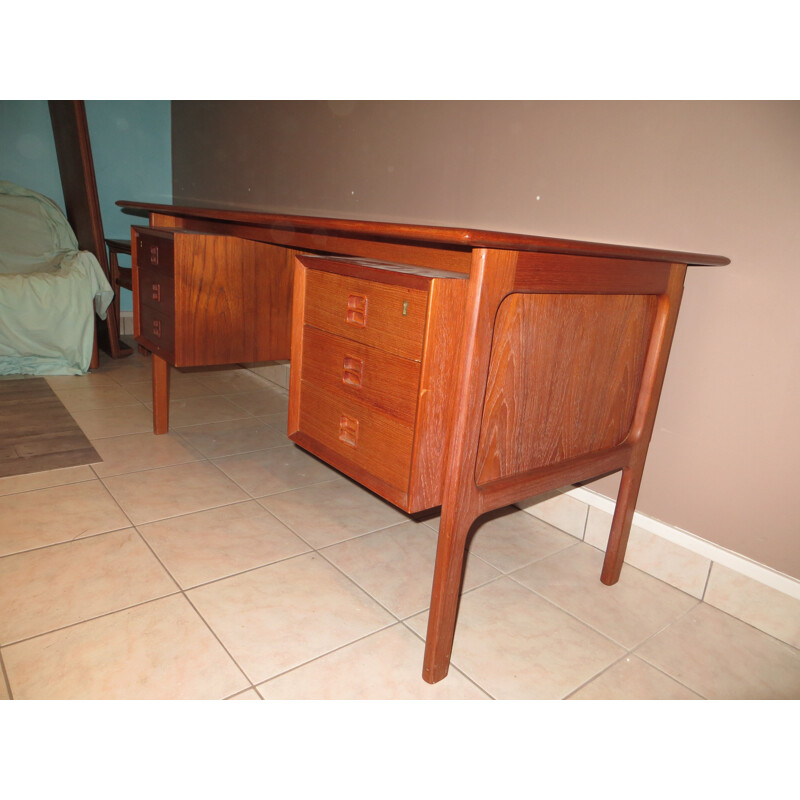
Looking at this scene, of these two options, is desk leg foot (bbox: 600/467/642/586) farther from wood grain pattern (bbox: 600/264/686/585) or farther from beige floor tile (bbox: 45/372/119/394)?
beige floor tile (bbox: 45/372/119/394)

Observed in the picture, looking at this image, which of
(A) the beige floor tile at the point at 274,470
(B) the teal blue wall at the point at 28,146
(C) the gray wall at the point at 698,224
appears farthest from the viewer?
(B) the teal blue wall at the point at 28,146

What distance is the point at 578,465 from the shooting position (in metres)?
1.17

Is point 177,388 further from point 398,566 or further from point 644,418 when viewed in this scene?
point 644,418

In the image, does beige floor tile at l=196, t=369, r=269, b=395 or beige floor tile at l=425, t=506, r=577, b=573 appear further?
beige floor tile at l=196, t=369, r=269, b=395

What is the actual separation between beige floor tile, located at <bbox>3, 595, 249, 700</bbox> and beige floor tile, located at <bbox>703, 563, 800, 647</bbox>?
40.3 inches

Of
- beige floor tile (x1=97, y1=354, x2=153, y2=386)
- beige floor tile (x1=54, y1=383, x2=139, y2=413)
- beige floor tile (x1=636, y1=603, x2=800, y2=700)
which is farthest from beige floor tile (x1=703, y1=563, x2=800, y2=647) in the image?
beige floor tile (x1=97, y1=354, x2=153, y2=386)

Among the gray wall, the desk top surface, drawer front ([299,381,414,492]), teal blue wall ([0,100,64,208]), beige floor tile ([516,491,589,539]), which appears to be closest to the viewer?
the desk top surface

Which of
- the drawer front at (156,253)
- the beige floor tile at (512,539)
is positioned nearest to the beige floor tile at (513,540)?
the beige floor tile at (512,539)

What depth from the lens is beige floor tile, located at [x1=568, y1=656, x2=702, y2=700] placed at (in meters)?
1.02

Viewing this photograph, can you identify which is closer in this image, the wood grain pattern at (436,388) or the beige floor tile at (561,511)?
the wood grain pattern at (436,388)

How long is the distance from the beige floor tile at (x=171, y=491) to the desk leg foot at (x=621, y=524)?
3.22ft

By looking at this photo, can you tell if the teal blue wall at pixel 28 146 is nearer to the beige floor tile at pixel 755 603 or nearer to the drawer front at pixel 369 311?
the drawer front at pixel 369 311

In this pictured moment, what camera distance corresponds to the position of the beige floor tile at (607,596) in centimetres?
122
